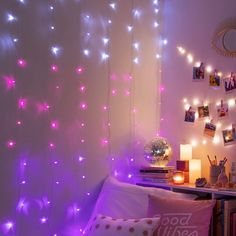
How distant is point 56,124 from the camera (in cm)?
242

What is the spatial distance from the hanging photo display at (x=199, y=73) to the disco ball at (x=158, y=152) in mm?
536

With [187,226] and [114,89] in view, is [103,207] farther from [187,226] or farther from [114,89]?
[114,89]

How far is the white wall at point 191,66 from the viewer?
8.91 ft

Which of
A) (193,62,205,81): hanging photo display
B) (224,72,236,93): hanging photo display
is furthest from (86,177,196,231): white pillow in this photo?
(193,62,205,81): hanging photo display

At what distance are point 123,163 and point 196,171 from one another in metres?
0.53

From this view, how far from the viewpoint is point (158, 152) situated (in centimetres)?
275

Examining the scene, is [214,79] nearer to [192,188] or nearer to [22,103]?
[192,188]

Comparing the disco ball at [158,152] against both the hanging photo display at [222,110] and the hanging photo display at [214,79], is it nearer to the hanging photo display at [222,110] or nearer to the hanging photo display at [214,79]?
the hanging photo display at [222,110]

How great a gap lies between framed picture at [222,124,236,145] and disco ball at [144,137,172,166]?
40cm

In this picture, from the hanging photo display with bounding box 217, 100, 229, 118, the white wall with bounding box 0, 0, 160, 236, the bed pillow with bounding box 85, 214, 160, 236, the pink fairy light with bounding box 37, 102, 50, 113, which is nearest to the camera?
the bed pillow with bounding box 85, 214, 160, 236

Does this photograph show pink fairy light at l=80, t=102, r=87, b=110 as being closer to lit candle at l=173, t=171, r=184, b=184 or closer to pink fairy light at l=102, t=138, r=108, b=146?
pink fairy light at l=102, t=138, r=108, b=146

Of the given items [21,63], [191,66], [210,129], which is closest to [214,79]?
[191,66]

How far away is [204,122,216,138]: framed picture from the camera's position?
2.74 m

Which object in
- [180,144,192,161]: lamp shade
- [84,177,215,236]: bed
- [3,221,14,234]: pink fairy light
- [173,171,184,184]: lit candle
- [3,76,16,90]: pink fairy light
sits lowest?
[3,221,14,234]: pink fairy light
